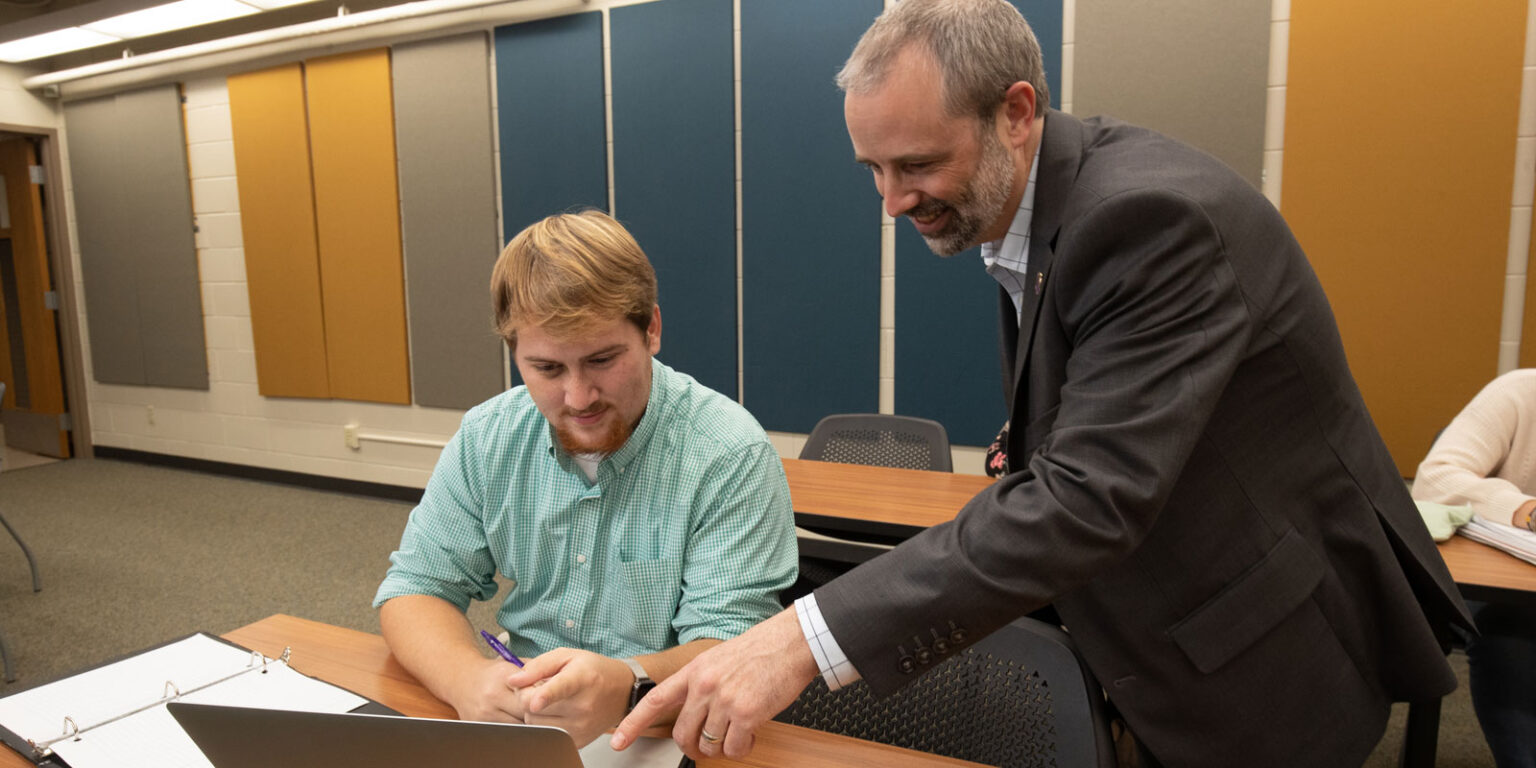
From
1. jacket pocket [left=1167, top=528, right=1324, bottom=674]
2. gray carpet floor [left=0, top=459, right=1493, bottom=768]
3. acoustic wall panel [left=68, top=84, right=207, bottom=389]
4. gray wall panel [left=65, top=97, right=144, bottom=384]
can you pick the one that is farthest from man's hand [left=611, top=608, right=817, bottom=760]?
gray wall panel [left=65, top=97, right=144, bottom=384]

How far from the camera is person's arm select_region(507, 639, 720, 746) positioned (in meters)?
0.91

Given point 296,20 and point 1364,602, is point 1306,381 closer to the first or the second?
point 1364,602

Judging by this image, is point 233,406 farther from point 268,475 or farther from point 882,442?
point 882,442

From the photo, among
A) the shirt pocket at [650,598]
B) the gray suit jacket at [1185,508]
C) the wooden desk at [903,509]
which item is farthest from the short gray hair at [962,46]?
the wooden desk at [903,509]

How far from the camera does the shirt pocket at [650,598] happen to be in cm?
128

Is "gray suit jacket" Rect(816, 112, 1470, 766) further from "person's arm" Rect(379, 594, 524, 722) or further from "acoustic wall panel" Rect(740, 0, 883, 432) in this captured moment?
"acoustic wall panel" Rect(740, 0, 883, 432)

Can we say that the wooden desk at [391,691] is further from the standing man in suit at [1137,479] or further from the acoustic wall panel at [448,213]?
the acoustic wall panel at [448,213]

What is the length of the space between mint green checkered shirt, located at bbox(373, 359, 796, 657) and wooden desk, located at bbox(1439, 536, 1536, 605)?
1.31 meters

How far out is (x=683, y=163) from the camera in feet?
13.2

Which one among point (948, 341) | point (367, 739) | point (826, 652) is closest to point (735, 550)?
point (826, 652)

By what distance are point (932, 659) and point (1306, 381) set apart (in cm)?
57

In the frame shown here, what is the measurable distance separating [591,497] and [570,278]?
328 millimetres

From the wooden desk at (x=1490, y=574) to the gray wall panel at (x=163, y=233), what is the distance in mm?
6422

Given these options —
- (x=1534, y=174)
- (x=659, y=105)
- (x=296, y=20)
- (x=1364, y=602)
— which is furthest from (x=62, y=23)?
(x=1534, y=174)
